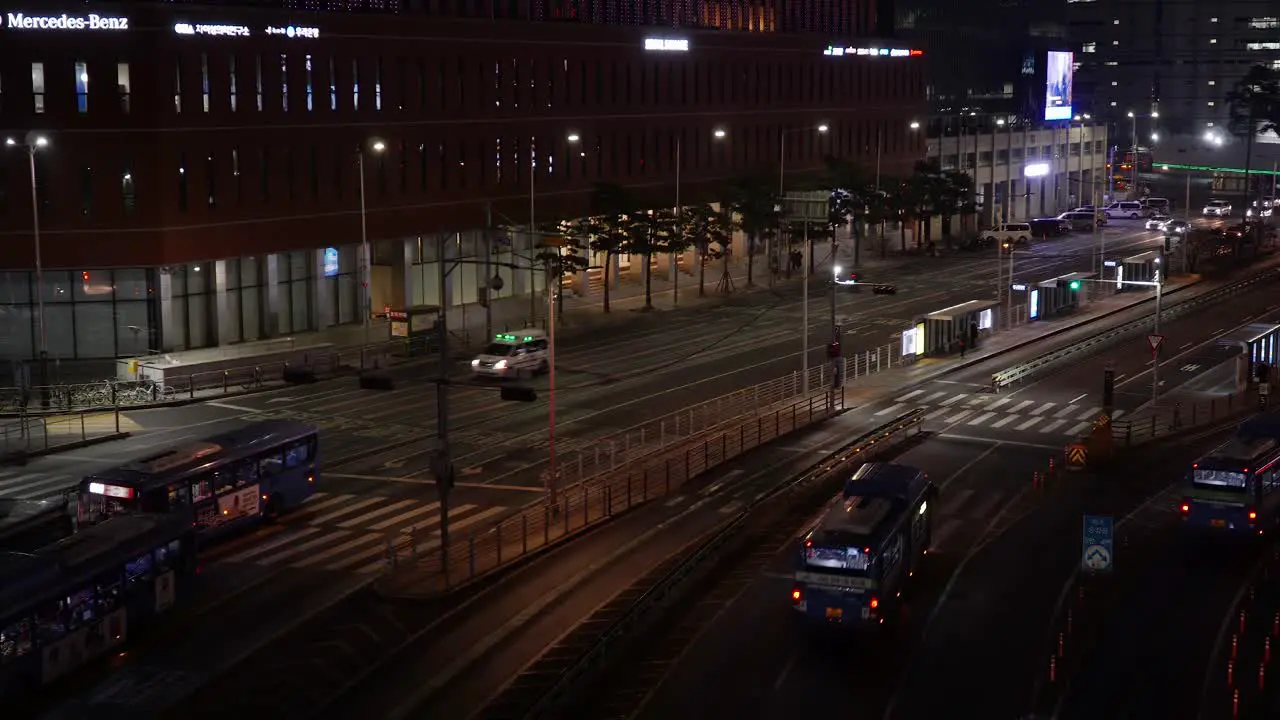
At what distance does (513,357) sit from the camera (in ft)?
249

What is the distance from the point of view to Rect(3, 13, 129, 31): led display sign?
75500mm

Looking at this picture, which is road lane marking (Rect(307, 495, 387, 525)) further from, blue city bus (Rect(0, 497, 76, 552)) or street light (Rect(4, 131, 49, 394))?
street light (Rect(4, 131, 49, 394))

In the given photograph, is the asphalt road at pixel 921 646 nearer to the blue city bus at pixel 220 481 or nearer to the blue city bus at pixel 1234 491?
the blue city bus at pixel 1234 491

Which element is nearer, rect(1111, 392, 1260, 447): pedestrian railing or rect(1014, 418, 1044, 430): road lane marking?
rect(1111, 392, 1260, 447): pedestrian railing

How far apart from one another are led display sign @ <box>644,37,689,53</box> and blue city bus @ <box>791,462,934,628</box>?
80.3 meters

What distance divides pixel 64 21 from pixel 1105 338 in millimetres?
60254

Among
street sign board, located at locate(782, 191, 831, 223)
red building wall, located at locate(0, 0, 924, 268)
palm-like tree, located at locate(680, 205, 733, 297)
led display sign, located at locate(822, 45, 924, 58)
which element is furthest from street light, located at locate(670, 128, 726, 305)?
led display sign, located at locate(822, 45, 924, 58)

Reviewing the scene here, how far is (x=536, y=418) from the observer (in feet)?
218

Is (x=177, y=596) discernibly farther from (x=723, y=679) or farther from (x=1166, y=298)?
(x=1166, y=298)

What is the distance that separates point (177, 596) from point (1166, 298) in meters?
86.4

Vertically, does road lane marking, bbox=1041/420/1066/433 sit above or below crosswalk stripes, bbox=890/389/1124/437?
below

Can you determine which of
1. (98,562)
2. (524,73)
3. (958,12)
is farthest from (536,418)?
(958,12)

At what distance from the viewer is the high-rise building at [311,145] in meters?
78.2

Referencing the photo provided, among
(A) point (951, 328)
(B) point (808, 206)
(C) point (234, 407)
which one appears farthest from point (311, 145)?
(B) point (808, 206)
